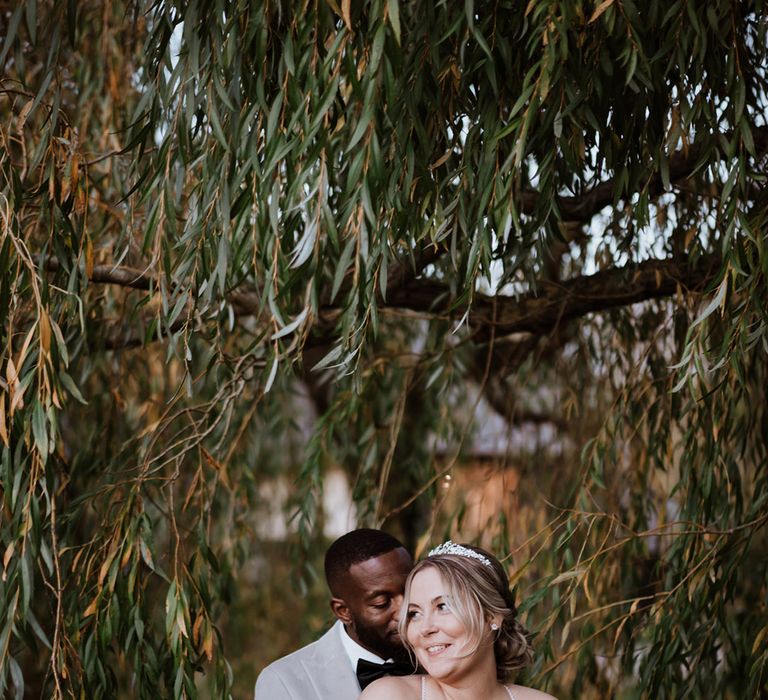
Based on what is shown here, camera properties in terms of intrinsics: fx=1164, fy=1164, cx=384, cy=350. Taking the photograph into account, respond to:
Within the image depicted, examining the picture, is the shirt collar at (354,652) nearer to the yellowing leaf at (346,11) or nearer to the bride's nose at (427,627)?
the bride's nose at (427,627)

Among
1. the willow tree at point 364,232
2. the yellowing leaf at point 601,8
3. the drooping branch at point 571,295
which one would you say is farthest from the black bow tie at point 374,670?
the yellowing leaf at point 601,8

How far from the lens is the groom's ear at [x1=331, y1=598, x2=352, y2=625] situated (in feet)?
7.04

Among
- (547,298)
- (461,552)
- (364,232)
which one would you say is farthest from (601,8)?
(547,298)

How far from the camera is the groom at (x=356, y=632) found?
2104mm

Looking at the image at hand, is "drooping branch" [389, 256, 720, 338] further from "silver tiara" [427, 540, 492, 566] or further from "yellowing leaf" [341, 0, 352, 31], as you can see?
"yellowing leaf" [341, 0, 352, 31]

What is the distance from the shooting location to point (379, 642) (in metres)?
2.14

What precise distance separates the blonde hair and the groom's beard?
98mm

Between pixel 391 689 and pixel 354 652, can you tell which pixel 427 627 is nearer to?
pixel 391 689

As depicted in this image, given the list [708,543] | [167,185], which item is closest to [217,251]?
[167,185]

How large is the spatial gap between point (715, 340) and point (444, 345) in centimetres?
91

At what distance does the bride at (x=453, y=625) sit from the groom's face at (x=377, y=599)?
0.30ft

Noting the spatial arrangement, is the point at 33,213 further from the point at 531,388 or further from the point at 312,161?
the point at 531,388

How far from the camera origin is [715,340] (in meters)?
3.01

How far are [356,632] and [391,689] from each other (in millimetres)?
240
